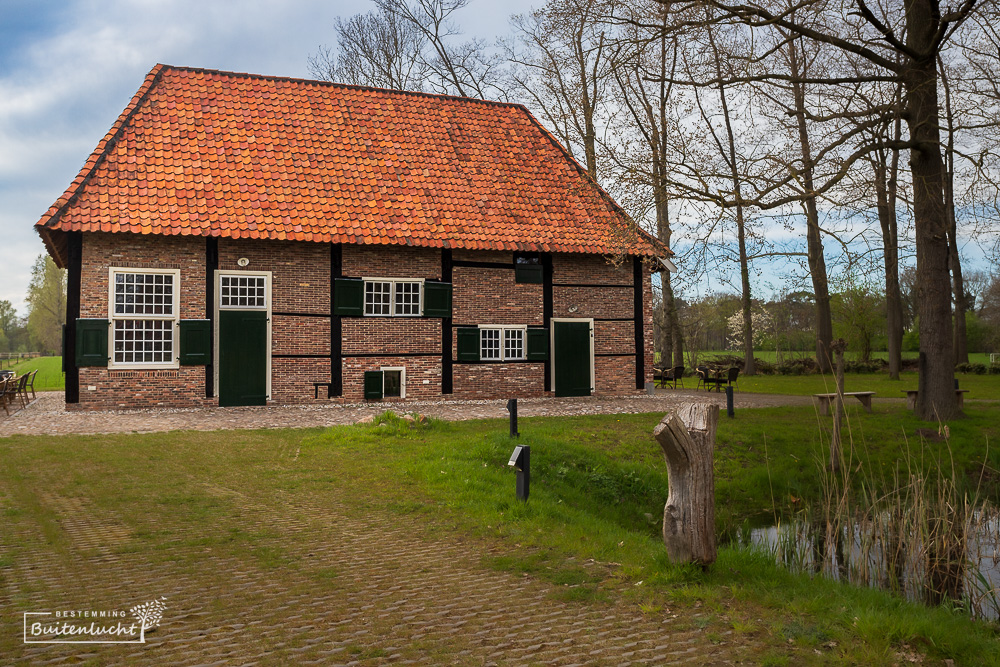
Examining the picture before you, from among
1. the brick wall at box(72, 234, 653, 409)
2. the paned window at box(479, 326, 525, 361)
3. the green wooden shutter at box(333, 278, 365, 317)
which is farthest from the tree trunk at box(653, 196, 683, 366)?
the green wooden shutter at box(333, 278, 365, 317)

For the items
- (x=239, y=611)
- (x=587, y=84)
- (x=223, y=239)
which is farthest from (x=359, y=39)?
(x=239, y=611)

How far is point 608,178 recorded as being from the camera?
36.8ft

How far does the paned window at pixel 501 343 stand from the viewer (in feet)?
54.1

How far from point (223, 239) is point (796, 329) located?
1068 inches

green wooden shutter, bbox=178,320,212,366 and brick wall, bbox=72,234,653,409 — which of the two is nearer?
brick wall, bbox=72,234,653,409

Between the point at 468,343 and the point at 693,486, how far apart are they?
11.4 meters

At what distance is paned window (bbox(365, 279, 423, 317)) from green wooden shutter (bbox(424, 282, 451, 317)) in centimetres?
18

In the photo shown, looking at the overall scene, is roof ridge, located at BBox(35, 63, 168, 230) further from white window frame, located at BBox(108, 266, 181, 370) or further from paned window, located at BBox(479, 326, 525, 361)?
paned window, located at BBox(479, 326, 525, 361)

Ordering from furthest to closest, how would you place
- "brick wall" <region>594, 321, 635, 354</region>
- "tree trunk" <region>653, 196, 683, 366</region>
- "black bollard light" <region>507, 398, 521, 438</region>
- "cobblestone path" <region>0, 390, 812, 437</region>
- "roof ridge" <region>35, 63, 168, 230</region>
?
"tree trunk" <region>653, 196, 683, 366</region>, "brick wall" <region>594, 321, 635, 354</region>, "roof ridge" <region>35, 63, 168, 230</region>, "cobblestone path" <region>0, 390, 812, 437</region>, "black bollard light" <region>507, 398, 521, 438</region>

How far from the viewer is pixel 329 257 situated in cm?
1516

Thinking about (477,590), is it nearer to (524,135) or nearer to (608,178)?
(608,178)

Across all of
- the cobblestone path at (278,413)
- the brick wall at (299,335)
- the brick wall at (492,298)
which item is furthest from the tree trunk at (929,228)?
the brick wall at (299,335)

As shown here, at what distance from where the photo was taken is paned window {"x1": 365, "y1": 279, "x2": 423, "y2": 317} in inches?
614

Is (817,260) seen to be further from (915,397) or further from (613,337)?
(613,337)
